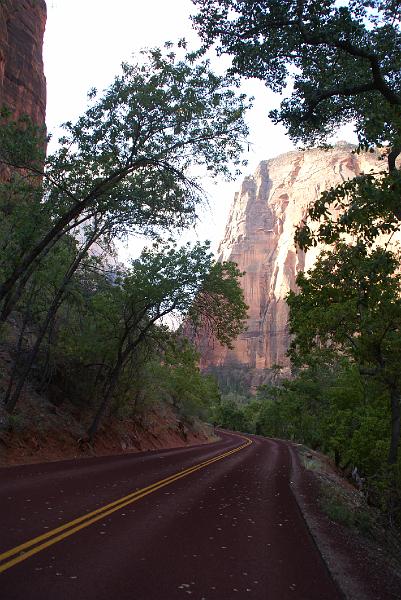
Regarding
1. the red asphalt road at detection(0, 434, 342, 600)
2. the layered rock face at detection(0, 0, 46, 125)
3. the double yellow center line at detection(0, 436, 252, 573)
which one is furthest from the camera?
the layered rock face at detection(0, 0, 46, 125)

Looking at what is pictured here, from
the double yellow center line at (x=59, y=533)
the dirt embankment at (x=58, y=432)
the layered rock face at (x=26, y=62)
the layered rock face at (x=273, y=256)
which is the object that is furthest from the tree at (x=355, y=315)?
the layered rock face at (x=273, y=256)

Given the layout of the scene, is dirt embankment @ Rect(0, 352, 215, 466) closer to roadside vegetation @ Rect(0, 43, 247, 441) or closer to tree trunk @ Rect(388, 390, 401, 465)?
roadside vegetation @ Rect(0, 43, 247, 441)

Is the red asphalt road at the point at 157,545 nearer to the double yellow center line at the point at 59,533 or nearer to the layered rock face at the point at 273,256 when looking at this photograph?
the double yellow center line at the point at 59,533

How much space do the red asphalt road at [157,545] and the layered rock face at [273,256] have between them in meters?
132

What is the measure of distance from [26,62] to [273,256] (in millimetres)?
138244

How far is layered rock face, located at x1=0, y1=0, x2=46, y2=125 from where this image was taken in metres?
40.0

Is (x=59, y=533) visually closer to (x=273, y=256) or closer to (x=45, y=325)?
(x=45, y=325)

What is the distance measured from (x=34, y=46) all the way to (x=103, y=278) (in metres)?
35.0

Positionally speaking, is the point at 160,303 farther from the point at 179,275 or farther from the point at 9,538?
the point at 9,538

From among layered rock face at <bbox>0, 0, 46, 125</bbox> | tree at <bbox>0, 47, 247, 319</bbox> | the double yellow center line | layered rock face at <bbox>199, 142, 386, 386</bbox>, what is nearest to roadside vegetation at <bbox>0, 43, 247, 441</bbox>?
tree at <bbox>0, 47, 247, 319</bbox>

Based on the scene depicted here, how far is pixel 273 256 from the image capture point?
173625 mm

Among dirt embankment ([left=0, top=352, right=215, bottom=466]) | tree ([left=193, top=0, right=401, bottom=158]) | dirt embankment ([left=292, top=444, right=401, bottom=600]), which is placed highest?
tree ([left=193, top=0, right=401, bottom=158])

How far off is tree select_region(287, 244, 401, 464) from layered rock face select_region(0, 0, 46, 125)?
33637mm

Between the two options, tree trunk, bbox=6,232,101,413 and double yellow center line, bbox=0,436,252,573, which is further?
tree trunk, bbox=6,232,101,413
